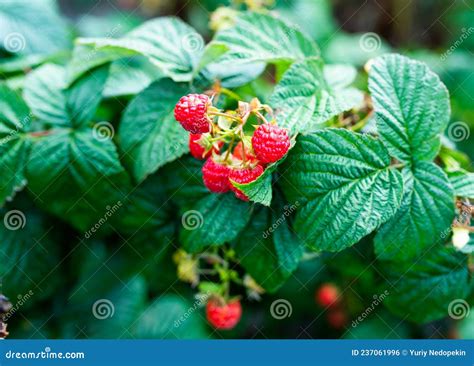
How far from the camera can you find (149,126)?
113 cm

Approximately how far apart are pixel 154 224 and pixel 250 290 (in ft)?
1.02

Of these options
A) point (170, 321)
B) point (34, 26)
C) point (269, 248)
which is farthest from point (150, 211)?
point (34, 26)

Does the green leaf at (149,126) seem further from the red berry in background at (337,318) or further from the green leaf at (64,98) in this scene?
the red berry in background at (337,318)

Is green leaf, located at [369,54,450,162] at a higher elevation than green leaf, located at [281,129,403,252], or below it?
higher

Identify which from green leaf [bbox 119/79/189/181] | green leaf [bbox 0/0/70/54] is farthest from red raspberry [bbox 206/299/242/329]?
green leaf [bbox 0/0/70/54]

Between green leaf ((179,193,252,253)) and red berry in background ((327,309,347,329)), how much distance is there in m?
0.91

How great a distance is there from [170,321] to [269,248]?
702 mm

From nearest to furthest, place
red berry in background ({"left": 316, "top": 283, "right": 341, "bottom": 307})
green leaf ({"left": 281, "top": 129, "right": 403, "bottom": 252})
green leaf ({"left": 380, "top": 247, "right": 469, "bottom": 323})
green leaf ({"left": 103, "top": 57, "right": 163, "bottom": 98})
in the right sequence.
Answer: green leaf ({"left": 281, "top": 129, "right": 403, "bottom": 252}) → green leaf ({"left": 380, "top": 247, "right": 469, "bottom": 323}) → green leaf ({"left": 103, "top": 57, "right": 163, "bottom": 98}) → red berry in background ({"left": 316, "top": 283, "right": 341, "bottom": 307})

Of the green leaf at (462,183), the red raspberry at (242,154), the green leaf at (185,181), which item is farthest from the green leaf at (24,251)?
the green leaf at (462,183)

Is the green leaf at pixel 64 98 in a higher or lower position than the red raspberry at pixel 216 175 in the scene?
lower

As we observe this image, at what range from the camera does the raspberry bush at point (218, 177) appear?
3.19 ft

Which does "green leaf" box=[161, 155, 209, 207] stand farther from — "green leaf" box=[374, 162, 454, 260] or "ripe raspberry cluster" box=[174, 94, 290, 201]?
"green leaf" box=[374, 162, 454, 260]

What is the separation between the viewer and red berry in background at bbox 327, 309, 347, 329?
1.87 metres

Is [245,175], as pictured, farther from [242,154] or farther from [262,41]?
Answer: [262,41]
